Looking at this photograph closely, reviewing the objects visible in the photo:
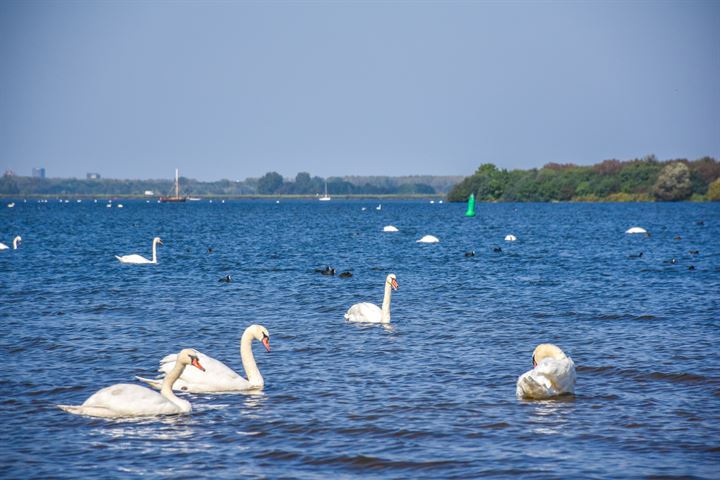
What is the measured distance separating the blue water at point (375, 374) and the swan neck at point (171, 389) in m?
0.27

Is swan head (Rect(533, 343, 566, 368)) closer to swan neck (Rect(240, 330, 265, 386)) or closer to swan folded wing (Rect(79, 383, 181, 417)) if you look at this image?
swan neck (Rect(240, 330, 265, 386))

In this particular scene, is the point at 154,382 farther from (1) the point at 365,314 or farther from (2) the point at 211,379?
(1) the point at 365,314

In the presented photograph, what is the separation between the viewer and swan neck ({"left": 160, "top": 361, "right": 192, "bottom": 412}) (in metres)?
14.7

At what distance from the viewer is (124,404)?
14367mm

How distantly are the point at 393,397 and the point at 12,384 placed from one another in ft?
21.4

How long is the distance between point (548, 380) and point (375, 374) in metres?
3.52

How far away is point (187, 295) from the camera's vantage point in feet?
103

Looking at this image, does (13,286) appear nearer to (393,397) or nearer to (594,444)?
(393,397)

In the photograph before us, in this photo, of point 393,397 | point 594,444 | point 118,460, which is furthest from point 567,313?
point 118,460

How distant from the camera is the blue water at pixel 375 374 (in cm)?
1243

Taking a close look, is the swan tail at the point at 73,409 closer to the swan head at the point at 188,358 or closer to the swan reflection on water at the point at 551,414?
the swan head at the point at 188,358

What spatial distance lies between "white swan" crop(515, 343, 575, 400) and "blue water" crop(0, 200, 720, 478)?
0.75 feet

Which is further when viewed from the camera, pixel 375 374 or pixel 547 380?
pixel 375 374

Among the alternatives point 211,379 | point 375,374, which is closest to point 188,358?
point 211,379
